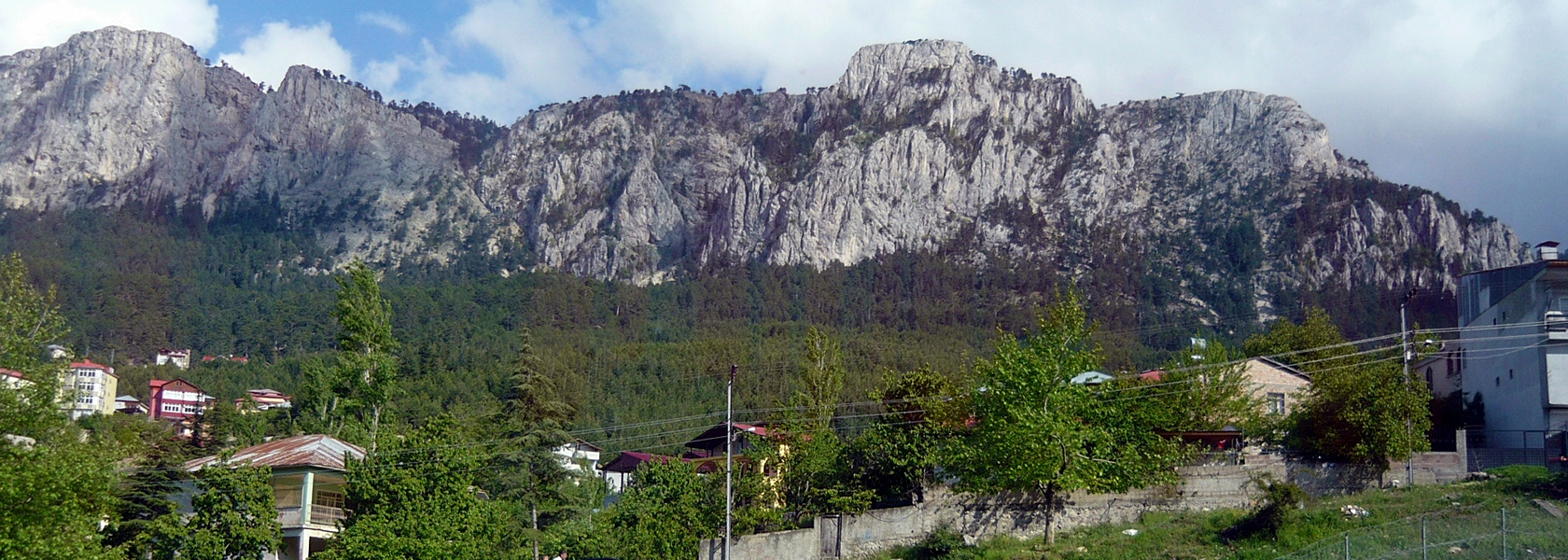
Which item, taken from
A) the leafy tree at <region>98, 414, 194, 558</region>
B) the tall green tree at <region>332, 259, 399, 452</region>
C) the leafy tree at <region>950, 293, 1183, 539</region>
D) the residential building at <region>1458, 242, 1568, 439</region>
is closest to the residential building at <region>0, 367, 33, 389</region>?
the leafy tree at <region>98, 414, 194, 558</region>

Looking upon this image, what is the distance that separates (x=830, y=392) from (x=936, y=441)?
6.62m

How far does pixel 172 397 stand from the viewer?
136m

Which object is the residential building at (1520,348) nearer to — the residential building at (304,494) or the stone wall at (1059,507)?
the stone wall at (1059,507)

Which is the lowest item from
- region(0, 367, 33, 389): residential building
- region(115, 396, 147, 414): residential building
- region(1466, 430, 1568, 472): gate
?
region(115, 396, 147, 414): residential building

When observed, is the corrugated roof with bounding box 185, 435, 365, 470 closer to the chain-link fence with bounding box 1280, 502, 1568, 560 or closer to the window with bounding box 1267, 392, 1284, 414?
the chain-link fence with bounding box 1280, 502, 1568, 560


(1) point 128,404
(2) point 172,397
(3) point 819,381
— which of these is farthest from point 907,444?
(1) point 128,404

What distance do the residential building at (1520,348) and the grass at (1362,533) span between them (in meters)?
10.3

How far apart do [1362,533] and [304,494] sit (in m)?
31.5

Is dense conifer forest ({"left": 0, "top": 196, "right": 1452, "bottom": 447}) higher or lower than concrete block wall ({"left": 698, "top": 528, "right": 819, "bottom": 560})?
higher

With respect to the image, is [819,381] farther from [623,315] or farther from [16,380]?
[623,315]

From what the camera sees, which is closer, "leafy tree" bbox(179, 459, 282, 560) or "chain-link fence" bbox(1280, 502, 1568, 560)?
"chain-link fence" bbox(1280, 502, 1568, 560)

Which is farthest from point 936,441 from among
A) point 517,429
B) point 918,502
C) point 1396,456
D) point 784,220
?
point 784,220

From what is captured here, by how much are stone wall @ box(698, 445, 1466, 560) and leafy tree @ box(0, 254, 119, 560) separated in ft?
63.5

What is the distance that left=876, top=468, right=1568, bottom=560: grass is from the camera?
28.5 m
